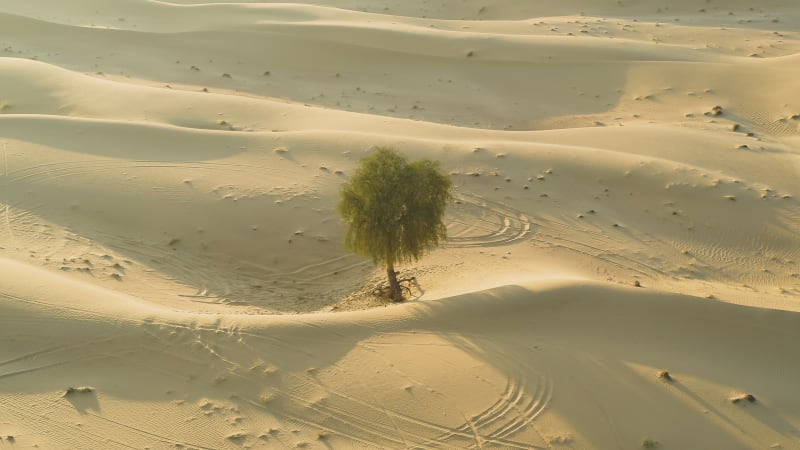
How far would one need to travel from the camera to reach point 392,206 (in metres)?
12.5

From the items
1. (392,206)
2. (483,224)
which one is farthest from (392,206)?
(483,224)

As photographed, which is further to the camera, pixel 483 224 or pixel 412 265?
pixel 483 224

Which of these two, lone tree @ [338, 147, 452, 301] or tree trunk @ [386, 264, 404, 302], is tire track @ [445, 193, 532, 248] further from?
lone tree @ [338, 147, 452, 301]

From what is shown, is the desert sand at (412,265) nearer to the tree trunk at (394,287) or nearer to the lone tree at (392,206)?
the tree trunk at (394,287)

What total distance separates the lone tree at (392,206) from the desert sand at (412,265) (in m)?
0.90

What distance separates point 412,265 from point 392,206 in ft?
7.67

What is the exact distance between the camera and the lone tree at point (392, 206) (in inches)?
492

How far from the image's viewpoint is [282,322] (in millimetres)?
11375

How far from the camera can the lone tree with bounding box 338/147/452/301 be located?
1249cm

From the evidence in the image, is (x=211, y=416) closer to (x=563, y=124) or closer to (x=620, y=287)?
(x=620, y=287)

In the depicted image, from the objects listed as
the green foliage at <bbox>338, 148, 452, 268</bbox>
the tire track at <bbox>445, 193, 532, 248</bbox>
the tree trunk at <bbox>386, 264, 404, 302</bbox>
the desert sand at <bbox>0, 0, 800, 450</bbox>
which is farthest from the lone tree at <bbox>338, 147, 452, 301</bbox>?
the tire track at <bbox>445, 193, 532, 248</bbox>

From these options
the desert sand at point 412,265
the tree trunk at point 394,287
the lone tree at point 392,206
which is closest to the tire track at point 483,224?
the desert sand at point 412,265

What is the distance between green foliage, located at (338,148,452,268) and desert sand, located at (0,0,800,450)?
0.89m

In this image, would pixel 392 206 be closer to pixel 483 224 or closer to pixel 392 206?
pixel 392 206
